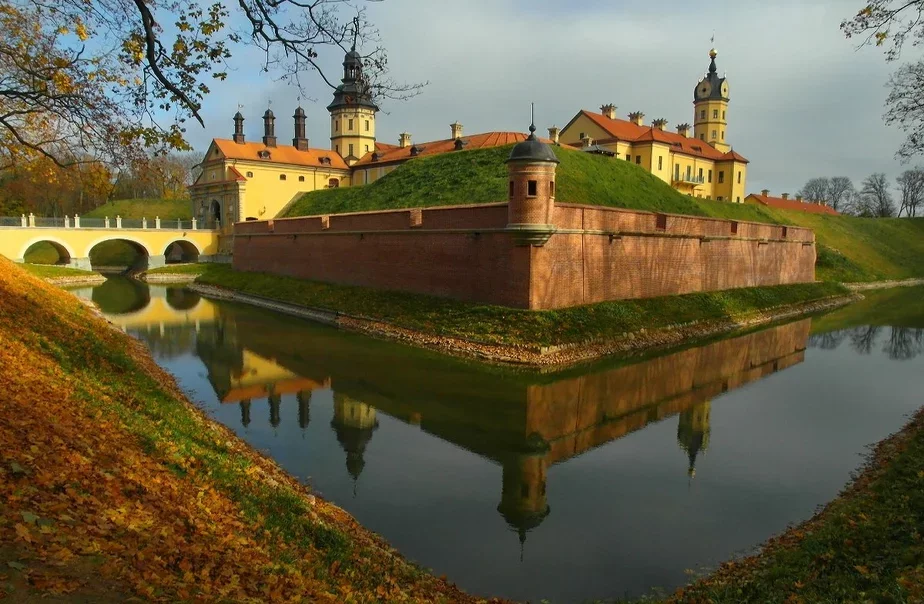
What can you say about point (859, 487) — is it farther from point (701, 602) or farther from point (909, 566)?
point (701, 602)

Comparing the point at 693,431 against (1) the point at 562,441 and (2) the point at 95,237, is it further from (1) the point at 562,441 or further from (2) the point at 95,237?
(2) the point at 95,237

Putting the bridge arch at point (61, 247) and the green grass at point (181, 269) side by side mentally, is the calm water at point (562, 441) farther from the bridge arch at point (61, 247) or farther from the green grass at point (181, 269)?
the bridge arch at point (61, 247)

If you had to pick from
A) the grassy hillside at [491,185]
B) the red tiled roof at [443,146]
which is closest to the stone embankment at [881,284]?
the grassy hillside at [491,185]

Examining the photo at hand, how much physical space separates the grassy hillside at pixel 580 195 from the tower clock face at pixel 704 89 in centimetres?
1408

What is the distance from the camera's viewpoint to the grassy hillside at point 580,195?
990 inches

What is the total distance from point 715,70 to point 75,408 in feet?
194

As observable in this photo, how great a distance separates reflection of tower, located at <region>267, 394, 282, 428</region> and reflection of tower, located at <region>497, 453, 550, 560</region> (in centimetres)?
422

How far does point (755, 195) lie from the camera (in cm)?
5456

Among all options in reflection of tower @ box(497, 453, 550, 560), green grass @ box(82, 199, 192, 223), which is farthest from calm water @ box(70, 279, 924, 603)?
green grass @ box(82, 199, 192, 223)

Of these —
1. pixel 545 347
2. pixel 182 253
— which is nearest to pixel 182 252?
pixel 182 253

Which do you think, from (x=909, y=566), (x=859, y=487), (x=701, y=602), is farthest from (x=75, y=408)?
(x=859, y=487)

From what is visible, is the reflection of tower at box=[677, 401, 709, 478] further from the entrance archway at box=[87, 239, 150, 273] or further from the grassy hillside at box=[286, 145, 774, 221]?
the entrance archway at box=[87, 239, 150, 273]

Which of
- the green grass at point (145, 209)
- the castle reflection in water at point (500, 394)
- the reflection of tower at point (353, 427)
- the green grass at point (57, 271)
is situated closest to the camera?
the reflection of tower at point (353, 427)

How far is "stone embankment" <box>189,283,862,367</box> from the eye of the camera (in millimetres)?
13930
